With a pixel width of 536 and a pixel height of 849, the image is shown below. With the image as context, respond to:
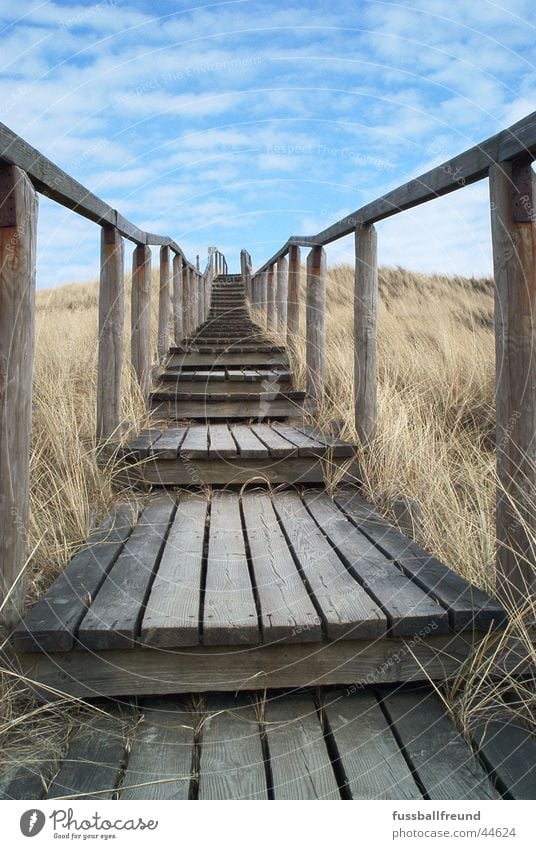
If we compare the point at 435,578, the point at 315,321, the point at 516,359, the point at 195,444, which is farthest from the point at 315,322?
the point at 516,359

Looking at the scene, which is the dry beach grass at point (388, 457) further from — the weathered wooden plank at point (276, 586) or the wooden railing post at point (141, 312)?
the weathered wooden plank at point (276, 586)

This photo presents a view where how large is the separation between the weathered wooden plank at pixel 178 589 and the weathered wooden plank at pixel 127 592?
33 mm

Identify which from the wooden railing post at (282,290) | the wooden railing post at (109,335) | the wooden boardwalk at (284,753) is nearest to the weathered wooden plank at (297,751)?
the wooden boardwalk at (284,753)

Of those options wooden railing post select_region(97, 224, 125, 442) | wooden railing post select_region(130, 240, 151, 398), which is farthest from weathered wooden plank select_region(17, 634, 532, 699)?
wooden railing post select_region(130, 240, 151, 398)

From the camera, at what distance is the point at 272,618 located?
1979 millimetres

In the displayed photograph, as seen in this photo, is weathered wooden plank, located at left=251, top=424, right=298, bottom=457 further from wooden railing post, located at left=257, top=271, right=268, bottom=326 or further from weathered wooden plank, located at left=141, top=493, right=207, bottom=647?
wooden railing post, located at left=257, top=271, right=268, bottom=326

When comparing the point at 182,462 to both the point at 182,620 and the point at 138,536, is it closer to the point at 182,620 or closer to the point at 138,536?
the point at 138,536

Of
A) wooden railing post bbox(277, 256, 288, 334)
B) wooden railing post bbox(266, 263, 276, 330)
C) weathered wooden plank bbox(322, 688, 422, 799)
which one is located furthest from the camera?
wooden railing post bbox(266, 263, 276, 330)

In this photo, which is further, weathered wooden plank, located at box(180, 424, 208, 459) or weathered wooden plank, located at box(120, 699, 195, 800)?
weathered wooden plank, located at box(180, 424, 208, 459)

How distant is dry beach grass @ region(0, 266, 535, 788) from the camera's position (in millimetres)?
1902

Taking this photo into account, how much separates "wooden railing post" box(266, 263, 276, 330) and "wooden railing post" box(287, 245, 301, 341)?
1338mm

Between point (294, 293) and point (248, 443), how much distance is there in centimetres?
279

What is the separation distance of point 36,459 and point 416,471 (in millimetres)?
1846
